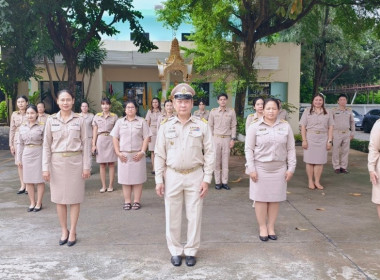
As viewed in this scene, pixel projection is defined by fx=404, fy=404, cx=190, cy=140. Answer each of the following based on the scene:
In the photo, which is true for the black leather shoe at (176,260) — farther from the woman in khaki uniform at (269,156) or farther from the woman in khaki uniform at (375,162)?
the woman in khaki uniform at (375,162)

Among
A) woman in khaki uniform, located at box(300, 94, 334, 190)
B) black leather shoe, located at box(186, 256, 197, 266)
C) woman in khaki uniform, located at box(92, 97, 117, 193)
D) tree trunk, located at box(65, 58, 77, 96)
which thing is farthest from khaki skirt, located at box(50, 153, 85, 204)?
tree trunk, located at box(65, 58, 77, 96)

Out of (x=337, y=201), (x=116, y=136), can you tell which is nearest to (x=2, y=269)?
(x=116, y=136)

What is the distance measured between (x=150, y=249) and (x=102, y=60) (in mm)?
13202

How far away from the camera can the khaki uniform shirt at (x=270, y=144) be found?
14.9 ft

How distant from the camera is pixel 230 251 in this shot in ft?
14.1

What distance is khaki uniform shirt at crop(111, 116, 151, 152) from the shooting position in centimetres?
626

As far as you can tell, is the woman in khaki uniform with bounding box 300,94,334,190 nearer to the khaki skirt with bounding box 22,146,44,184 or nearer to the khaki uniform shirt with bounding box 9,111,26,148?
the khaki skirt with bounding box 22,146,44,184

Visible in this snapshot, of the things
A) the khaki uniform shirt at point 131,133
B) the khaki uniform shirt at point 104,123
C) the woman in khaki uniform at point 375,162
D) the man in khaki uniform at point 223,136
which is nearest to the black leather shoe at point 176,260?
the woman in khaki uniform at point 375,162

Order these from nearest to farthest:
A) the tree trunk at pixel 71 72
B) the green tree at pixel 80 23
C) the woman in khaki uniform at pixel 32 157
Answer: the woman in khaki uniform at pixel 32 157, the green tree at pixel 80 23, the tree trunk at pixel 71 72

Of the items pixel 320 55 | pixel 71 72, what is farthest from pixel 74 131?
pixel 320 55

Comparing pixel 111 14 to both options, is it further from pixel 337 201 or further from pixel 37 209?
pixel 337 201

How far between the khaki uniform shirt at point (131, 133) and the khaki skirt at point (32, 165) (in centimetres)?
121

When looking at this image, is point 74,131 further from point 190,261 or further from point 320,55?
point 320,55

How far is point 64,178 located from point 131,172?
5.63 feet
